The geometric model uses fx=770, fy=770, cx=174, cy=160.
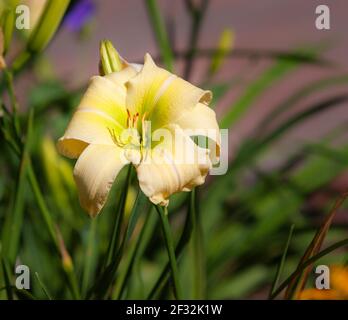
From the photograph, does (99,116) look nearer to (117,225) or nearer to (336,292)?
(117,225)

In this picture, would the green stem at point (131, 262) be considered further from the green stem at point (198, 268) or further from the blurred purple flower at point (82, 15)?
the blurred purple flower at point (82, 15)

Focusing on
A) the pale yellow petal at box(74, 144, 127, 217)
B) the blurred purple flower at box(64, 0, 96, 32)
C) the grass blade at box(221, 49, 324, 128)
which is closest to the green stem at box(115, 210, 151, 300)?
the pale yellow petal at box(74, 144, 127, 217)

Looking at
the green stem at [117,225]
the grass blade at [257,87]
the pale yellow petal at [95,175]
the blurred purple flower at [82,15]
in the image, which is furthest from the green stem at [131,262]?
the blurred purple flower at [82,15]

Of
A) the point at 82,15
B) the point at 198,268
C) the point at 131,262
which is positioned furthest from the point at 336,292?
the point at 82,15

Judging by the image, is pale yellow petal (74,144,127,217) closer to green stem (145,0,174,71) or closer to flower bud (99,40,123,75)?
flower bud (99,40,123,75)

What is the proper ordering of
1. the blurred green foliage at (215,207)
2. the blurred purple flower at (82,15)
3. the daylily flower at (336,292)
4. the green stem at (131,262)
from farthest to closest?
the blurred purple flower at (82,15), the blurred green foliage at (215,207), the daylily flower at (336,292), the green stem at (131,262)

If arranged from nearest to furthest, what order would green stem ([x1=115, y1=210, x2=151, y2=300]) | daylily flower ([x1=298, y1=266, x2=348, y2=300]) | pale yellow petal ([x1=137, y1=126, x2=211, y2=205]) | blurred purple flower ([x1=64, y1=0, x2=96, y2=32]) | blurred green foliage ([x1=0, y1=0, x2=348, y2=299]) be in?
pale yellow petal ([x1=137, y1=126, x2=211, y2=205]) → green stem ([x1=115, y1=210, x2=151, y2=300]) → daylily flower ([x1=298, y1=266, x2=348, y2=300]) → blurred green foliage ([x1=0, y1=0, x2=348, y2=299]) → blurred purple flower ([x1=64, y1=0, x2=96, y2=32])

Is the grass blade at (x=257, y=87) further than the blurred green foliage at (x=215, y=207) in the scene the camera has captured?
Yes

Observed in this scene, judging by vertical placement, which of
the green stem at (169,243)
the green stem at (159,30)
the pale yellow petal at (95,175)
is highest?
the green stem at (159,30)

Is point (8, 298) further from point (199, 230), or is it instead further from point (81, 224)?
point (81, 224)
